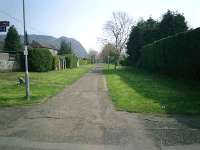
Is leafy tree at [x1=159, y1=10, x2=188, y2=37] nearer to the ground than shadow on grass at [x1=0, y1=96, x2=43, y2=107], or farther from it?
farther from it

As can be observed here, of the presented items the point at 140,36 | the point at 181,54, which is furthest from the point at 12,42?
the point at 181,54

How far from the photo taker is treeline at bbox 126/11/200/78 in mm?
22314

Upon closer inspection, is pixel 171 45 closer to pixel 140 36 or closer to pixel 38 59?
pixel 38 59

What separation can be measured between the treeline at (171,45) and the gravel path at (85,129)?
11253mm

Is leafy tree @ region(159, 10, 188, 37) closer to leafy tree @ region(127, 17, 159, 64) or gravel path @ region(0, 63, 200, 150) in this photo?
leafy tree @ region(127, 17, 159, 64)

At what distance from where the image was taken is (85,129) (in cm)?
924

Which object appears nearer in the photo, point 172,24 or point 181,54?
point 181,54

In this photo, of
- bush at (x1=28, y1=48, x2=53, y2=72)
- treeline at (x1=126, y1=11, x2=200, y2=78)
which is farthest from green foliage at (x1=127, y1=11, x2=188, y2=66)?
bush at (x1=28, y1=48, x2=53, y2=72)

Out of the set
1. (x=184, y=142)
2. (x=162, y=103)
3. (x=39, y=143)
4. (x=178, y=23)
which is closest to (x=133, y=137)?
(x=184, y=142)

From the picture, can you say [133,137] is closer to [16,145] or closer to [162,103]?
[16,145]

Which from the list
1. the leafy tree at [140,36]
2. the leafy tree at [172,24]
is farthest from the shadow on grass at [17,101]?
the leafy tree at [140,36]

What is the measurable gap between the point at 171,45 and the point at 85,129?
67.9ft

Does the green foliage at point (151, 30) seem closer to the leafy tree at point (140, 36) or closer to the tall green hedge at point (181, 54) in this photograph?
the leafy tree at point (140, 36)

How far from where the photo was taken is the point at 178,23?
5059 cm
